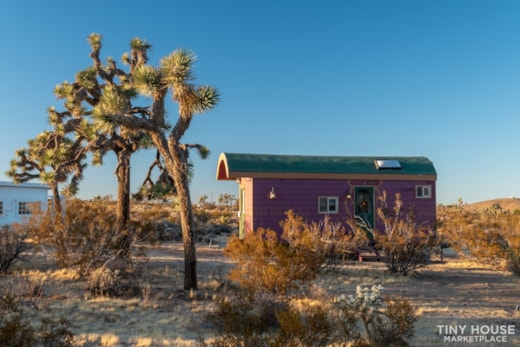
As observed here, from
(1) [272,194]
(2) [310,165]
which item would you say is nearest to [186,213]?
(1) [272,194]

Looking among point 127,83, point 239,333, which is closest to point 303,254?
point 239,333

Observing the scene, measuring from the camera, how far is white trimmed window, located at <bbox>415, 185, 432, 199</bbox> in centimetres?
1855

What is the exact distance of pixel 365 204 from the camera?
1836 centimetres

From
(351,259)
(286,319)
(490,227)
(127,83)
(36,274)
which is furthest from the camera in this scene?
(351,259)

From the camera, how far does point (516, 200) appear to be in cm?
7894

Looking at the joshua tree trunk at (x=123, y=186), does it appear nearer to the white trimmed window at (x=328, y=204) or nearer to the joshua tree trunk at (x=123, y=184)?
the joshua tree trunk at (x=123, y=184)

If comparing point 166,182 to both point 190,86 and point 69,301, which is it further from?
point 69,301

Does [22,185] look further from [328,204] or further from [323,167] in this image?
[328,204]

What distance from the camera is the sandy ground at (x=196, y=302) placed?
748 centimetres

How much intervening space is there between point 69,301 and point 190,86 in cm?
542

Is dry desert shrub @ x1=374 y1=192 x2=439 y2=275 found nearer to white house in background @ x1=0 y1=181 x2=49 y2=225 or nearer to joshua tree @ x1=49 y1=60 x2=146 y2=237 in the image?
joshua tree @ x1=49 y1=60 x2=146 y2=237

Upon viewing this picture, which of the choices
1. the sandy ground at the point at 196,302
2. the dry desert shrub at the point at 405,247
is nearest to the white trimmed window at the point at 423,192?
the sandy ground at the point at 196,302

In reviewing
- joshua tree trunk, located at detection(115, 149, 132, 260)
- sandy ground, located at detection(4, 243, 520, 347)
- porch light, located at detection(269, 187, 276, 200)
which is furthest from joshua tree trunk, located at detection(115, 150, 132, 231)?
porch light, located at detection(269, 187, 276, 200)

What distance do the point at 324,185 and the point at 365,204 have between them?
191cm
